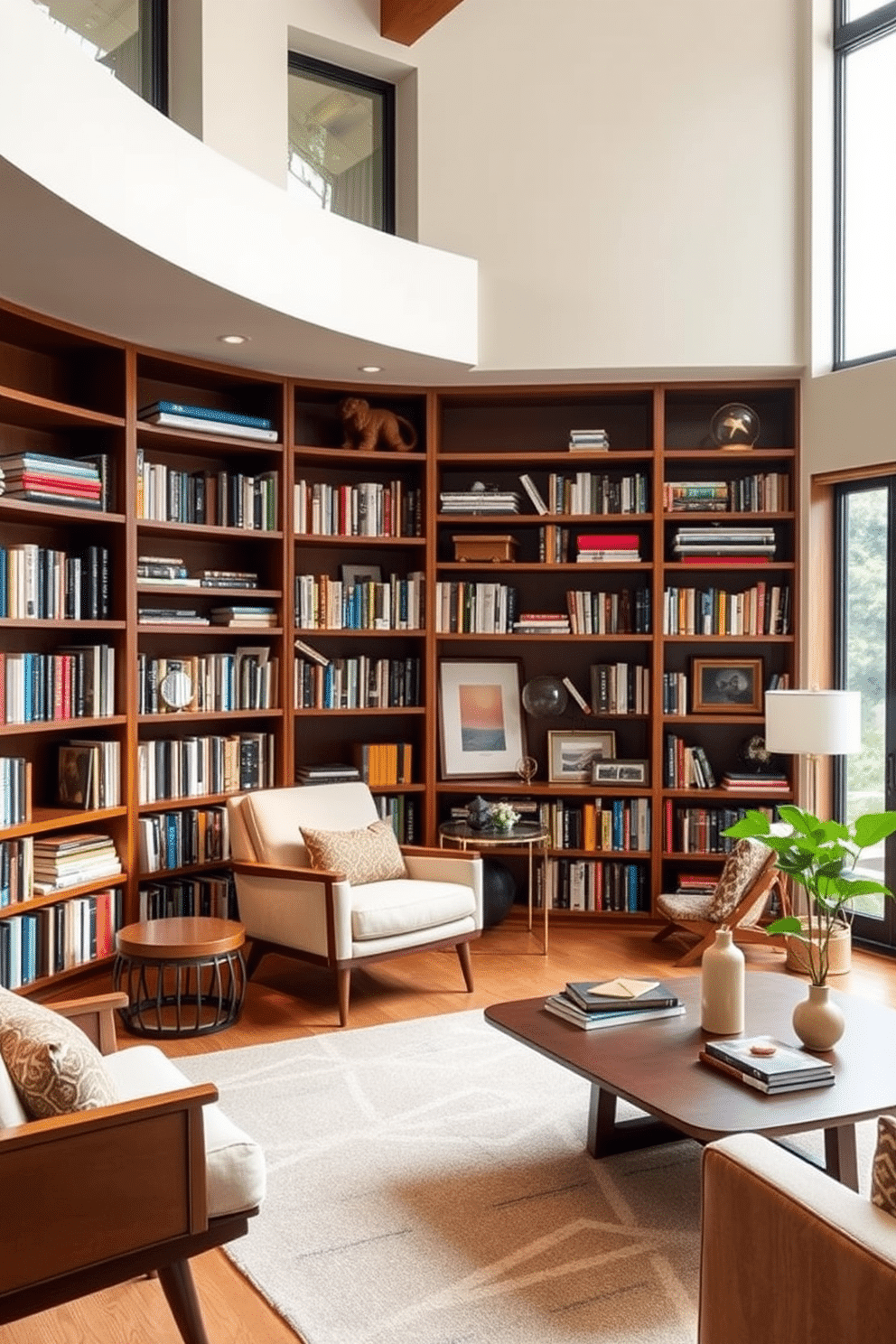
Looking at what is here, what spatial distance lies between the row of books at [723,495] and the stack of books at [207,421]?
6.71 ft

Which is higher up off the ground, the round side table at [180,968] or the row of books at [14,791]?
the row of books at [14,791]

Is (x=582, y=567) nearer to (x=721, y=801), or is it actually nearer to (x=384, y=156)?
(x=721, y=801)

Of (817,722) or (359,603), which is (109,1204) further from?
(359,603)

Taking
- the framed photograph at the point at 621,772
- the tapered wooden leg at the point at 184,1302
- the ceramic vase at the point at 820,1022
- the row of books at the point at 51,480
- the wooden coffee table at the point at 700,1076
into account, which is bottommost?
Result: the tapered wooden leg at the point at 184,1302

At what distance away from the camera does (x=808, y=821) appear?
2945 millimetres

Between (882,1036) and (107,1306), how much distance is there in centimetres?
210

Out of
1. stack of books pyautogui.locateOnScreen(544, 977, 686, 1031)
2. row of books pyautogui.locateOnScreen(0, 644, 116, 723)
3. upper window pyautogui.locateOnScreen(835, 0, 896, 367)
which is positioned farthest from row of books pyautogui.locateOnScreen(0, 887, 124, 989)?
upper window pyautogui.locateOnScreen(835, 0, 896, 367)

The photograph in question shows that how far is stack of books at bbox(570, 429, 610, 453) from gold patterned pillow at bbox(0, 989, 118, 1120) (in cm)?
437

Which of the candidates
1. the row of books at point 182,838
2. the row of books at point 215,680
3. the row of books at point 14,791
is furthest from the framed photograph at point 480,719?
the row of books at point 14,791

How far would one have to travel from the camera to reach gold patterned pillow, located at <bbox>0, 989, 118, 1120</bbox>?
2207 mm

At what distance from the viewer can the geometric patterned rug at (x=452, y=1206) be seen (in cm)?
253

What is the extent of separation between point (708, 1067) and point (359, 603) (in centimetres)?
349

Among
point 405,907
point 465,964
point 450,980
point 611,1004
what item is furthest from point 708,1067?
point 450,980

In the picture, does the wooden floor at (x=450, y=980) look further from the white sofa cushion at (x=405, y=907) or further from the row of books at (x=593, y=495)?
the row of books at (x=593, y=495)
